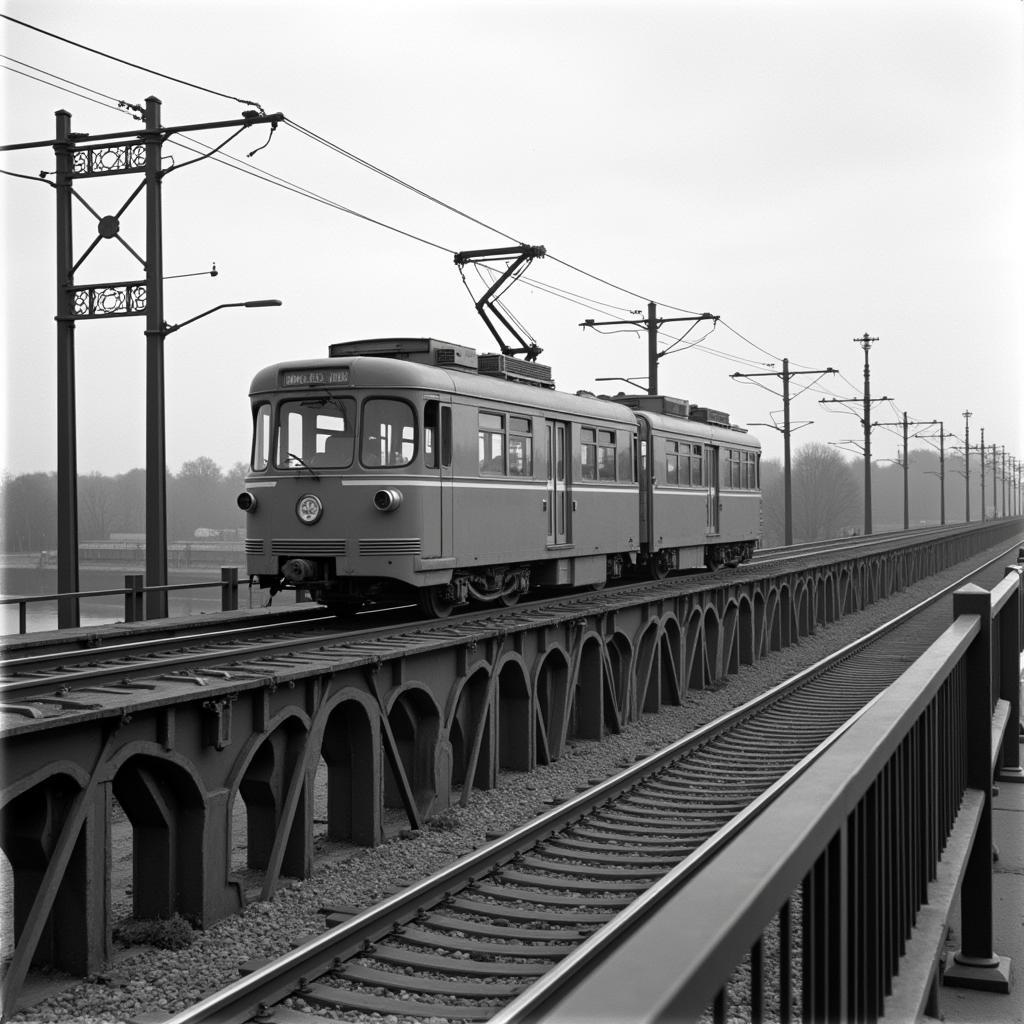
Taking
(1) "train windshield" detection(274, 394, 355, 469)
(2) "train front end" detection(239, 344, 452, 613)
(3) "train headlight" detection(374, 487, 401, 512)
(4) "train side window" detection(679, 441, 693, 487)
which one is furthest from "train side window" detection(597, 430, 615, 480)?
(3) "train headlight" detection(374, 487, 401, 512)

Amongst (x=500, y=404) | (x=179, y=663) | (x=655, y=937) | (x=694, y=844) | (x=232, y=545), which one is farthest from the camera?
(x=232, y=545)

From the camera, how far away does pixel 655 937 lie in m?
1.43

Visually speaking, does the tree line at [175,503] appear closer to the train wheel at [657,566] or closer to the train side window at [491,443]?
the train wheel at [657,566]

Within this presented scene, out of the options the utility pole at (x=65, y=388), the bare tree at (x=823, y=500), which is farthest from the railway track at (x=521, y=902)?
the bare tree at (x=823, y=500)

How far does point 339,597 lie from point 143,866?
6.45 m

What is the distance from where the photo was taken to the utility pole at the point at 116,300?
16.1 m

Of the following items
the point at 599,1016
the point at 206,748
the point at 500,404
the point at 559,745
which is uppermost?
the point at 500,404

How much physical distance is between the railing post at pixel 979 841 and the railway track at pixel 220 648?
4.61 metres

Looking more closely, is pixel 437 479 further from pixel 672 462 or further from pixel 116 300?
pixel 672 462

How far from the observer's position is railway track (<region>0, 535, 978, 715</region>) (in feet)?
26.7

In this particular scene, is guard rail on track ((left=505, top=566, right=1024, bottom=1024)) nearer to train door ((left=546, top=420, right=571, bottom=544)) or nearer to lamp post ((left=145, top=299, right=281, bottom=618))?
train door ((left=546, top=420, right=571, bottom=544))

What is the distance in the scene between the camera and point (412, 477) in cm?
1295

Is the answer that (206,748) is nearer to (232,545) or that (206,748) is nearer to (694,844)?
(694,844)

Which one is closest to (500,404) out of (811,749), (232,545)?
(811,749)
